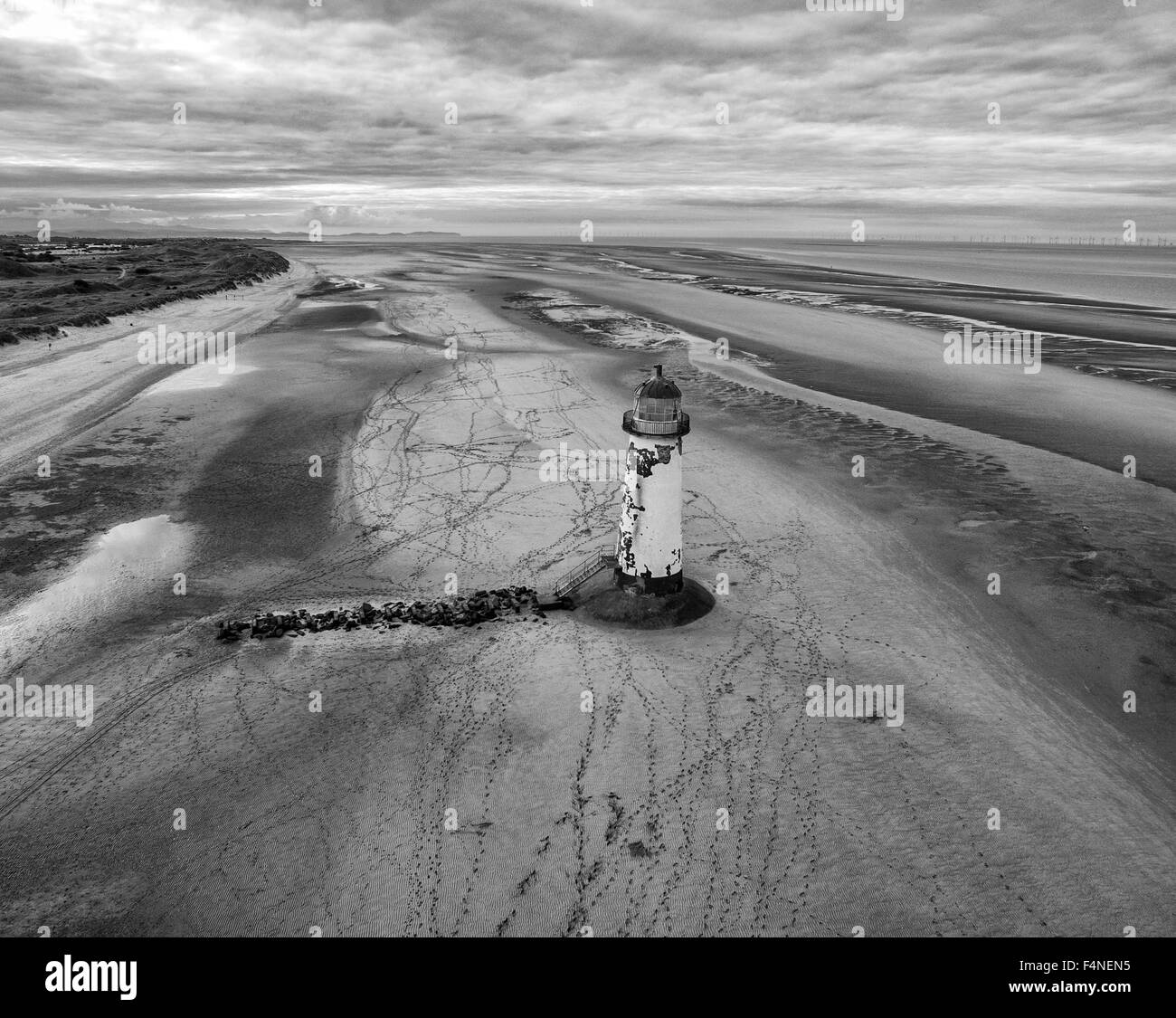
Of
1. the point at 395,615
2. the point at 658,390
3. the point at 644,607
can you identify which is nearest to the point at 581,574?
the point at 644,607

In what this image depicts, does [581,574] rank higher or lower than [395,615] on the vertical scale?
higher

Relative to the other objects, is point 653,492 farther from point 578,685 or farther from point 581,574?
point 578,685

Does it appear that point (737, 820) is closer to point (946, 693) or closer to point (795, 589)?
point (946, 693)

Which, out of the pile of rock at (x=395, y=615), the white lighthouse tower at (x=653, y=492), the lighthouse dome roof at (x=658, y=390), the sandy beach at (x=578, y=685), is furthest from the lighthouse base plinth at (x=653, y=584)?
the lighthouse dome roof at (x=658, y=390)

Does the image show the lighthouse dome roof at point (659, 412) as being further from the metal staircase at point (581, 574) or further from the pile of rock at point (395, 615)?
the pile of rock at point (395, 615)

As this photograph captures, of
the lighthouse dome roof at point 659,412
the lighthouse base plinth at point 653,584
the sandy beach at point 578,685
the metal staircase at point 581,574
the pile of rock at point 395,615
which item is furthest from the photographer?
the metal staircase at point 581,574
